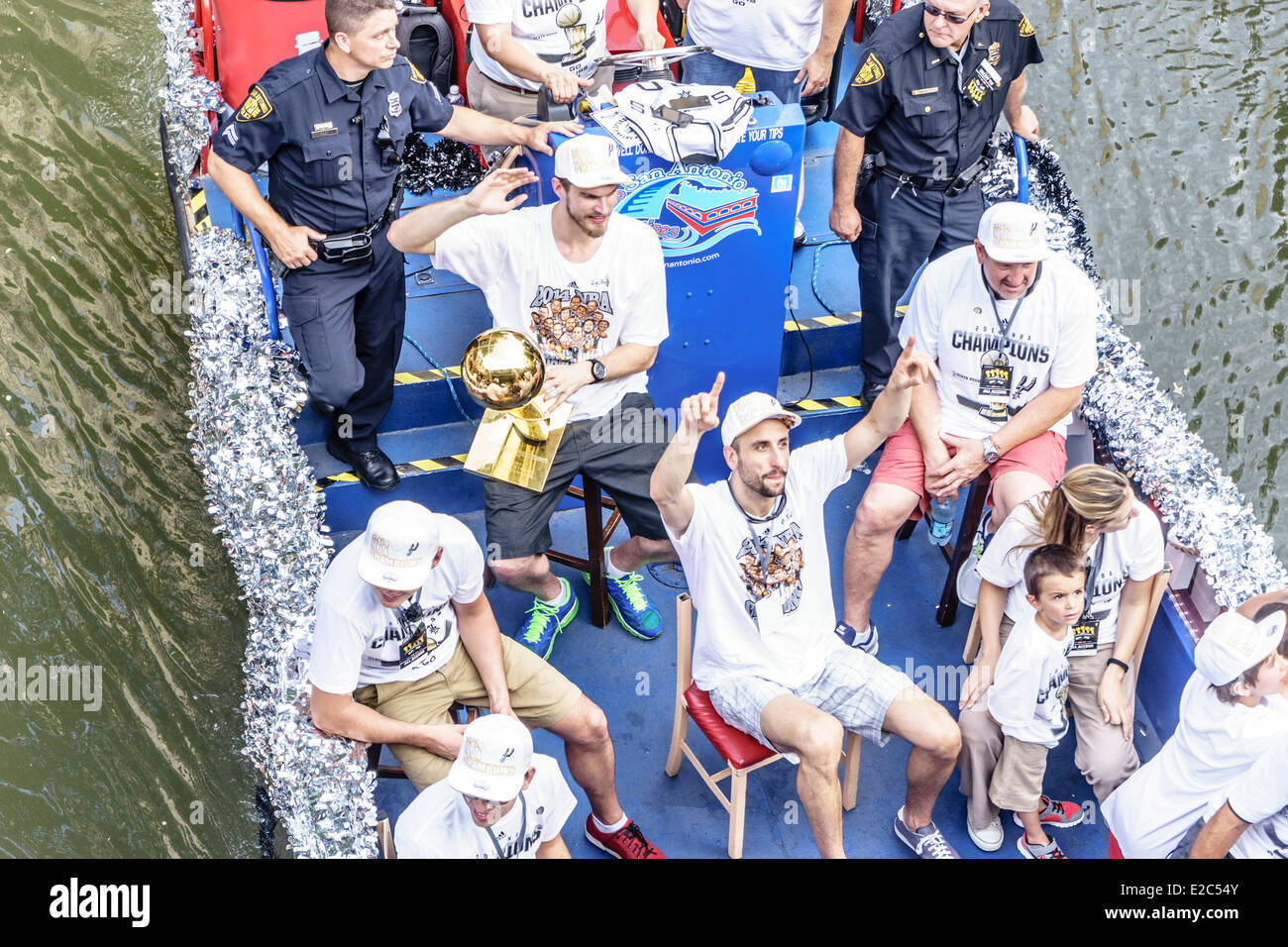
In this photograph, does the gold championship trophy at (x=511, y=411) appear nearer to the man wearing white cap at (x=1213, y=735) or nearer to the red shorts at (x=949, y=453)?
the red shorts at (x=949, y=453)

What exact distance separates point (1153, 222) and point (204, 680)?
795 centimetres

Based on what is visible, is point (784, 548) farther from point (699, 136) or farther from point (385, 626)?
point (699, 136)

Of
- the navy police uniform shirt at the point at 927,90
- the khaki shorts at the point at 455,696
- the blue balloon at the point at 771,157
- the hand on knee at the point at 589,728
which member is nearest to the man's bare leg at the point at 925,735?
the hand on knee at the point at 589,728

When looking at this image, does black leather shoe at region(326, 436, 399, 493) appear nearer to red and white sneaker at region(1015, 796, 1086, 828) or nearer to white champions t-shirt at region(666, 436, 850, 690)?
white champions t-shirt at region(666, 436, 850, 690)

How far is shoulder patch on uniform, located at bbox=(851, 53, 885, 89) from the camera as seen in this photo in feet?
18.3

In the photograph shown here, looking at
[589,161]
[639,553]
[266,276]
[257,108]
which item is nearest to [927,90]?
[589,161]

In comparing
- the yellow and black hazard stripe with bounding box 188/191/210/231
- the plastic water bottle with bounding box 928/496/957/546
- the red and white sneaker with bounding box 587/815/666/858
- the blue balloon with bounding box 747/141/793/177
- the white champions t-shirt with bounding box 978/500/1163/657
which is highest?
the blue balloon with bounding box 747/141/793/177

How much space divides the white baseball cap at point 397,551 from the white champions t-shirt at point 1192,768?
7.84 ft

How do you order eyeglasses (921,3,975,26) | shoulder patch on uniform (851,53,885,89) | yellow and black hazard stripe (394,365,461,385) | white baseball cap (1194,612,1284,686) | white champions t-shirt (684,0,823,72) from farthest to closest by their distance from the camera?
1. white champions t-shirt (684,0,823,72)
2. yellow and black hazard stripe (394,365,461,385)
3. shoulder patch on uniform (851,53,885,89)
4. eyeglasses (921,3,975,26)
5. white baseball cap (1194,612,1284,686)

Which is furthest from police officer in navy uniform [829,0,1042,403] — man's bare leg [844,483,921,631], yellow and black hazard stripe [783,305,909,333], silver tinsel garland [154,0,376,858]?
silver tinsel garland [154,0,376,858]

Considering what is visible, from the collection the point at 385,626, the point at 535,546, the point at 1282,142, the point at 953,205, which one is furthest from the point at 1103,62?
the point at 385,626

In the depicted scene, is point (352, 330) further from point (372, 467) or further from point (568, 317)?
point (568, 317)

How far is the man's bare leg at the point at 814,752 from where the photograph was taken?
427 centimetres

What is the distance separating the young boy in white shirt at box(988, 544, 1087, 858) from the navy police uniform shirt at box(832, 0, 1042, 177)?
220cm
